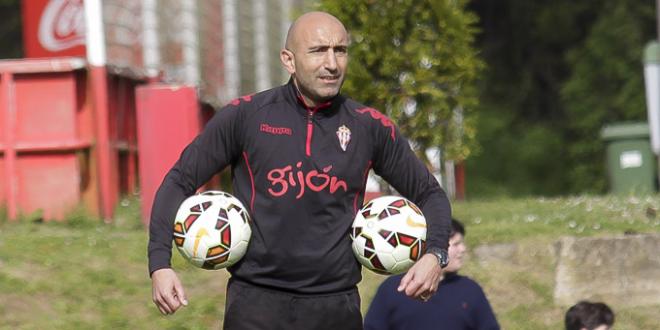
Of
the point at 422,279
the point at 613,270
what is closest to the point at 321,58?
the point at 422,279

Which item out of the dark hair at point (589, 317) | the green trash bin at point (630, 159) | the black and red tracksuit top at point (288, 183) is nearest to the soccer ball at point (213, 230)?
the black and red tracksuit top at point (288, 183)

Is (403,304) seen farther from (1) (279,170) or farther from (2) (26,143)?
(2) (26,143)

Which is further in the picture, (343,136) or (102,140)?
(102,140)

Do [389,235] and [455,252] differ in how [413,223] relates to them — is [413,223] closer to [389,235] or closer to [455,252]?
[389,235]

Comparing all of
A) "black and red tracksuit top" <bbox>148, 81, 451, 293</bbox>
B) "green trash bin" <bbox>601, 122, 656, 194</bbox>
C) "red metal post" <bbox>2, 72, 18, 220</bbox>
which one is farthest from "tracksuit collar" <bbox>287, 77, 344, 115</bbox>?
"green trash bin" <bbox>601, 122, 656, 194</bbox>

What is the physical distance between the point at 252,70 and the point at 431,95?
11730mm

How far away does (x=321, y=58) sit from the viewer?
19.7 ft

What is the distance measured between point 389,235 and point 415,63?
22.3ft

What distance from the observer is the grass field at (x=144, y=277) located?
401 inches

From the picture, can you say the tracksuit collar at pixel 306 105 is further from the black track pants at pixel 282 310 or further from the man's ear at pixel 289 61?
the black track pants at pixel 282 310

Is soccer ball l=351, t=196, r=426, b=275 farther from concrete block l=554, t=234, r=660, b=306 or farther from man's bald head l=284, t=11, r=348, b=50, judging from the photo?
concrete block l=554, t=234, r=660, b=306

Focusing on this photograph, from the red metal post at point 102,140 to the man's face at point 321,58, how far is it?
7.88 m

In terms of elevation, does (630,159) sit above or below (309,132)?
below

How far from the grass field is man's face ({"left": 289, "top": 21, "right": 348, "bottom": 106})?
440 cm
